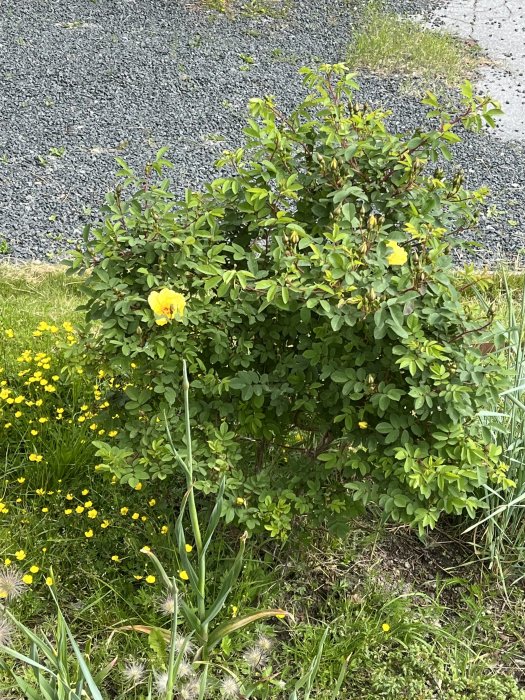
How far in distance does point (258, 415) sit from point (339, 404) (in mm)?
211

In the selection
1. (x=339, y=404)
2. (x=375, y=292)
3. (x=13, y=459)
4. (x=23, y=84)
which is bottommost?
(x=13, y=459)

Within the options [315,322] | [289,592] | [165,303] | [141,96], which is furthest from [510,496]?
[141,96]

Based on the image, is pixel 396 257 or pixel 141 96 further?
pixel 141 96

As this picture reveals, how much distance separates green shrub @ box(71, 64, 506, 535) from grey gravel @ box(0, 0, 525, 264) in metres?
2.15

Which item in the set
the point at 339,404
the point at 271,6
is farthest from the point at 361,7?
the point at 339,404

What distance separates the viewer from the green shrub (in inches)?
68.0

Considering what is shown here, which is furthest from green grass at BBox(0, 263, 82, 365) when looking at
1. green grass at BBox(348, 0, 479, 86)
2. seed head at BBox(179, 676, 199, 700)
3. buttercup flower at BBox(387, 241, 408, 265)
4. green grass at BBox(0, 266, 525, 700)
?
green grass at BBox(348, 0, 479, 86)

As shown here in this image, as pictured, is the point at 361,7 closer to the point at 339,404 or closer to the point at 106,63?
the point at 106,63

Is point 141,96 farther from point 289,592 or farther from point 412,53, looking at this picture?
point 289,592

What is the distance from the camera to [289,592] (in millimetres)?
2207

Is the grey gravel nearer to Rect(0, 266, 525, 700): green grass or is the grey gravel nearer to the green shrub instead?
Rect(0, 266, 525, 700): green grass

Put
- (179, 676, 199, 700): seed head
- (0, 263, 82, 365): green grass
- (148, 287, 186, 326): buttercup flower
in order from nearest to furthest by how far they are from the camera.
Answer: (148, 287, 186, 326): buttercup flower < (179, 676, 199, 700): seed head < (0, 263, 82, 365): green grass

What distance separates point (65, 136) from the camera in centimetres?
503

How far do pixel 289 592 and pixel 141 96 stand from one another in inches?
172
